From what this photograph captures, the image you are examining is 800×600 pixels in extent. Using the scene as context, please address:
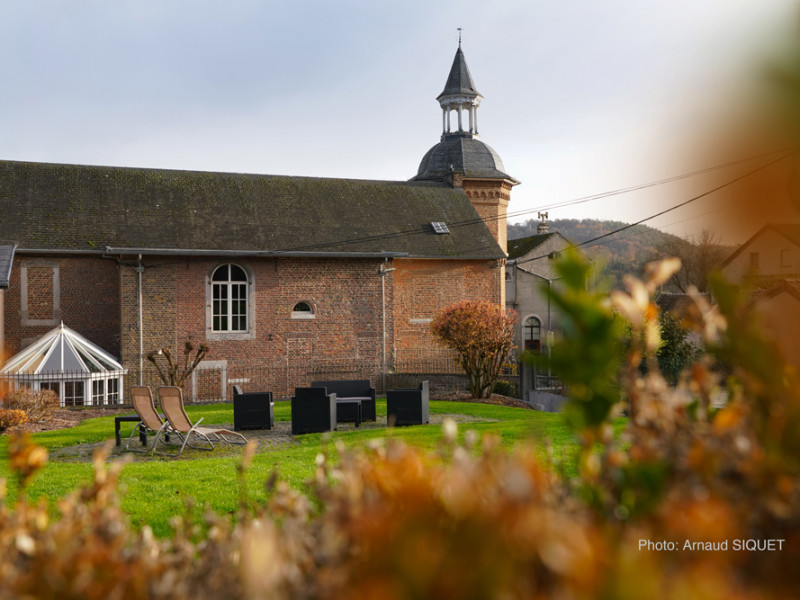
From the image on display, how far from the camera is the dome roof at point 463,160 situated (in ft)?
100

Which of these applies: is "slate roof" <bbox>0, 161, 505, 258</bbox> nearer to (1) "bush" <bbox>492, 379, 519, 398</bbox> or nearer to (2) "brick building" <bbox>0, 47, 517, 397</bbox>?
(2) "brick building" <bbox>0, 47, 517, 397</bbox>

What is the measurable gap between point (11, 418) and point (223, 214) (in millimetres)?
12569

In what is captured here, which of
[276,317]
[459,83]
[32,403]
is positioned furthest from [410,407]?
[459,83]

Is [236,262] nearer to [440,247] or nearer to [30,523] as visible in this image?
[440,247]

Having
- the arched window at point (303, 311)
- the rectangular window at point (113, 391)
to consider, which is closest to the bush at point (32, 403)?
the rectangular window at point (113, 391)

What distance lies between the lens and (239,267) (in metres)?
22.8

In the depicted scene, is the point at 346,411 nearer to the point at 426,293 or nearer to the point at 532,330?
the point at 426,293

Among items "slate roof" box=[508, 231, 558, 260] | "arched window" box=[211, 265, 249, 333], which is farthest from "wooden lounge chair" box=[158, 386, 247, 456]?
"slate roof" box=[508, 231, 558, 260]

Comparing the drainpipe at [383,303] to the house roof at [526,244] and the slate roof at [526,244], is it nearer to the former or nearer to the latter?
the slate roof at [526,244]

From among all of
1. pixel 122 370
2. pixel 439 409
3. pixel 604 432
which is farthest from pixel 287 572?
pixel 122 370

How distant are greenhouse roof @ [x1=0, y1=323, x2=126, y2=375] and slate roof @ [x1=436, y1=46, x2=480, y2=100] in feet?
70.0

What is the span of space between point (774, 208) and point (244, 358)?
2206cm

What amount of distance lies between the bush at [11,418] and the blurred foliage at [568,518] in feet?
40.1

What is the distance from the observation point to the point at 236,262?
2267 centimetres
